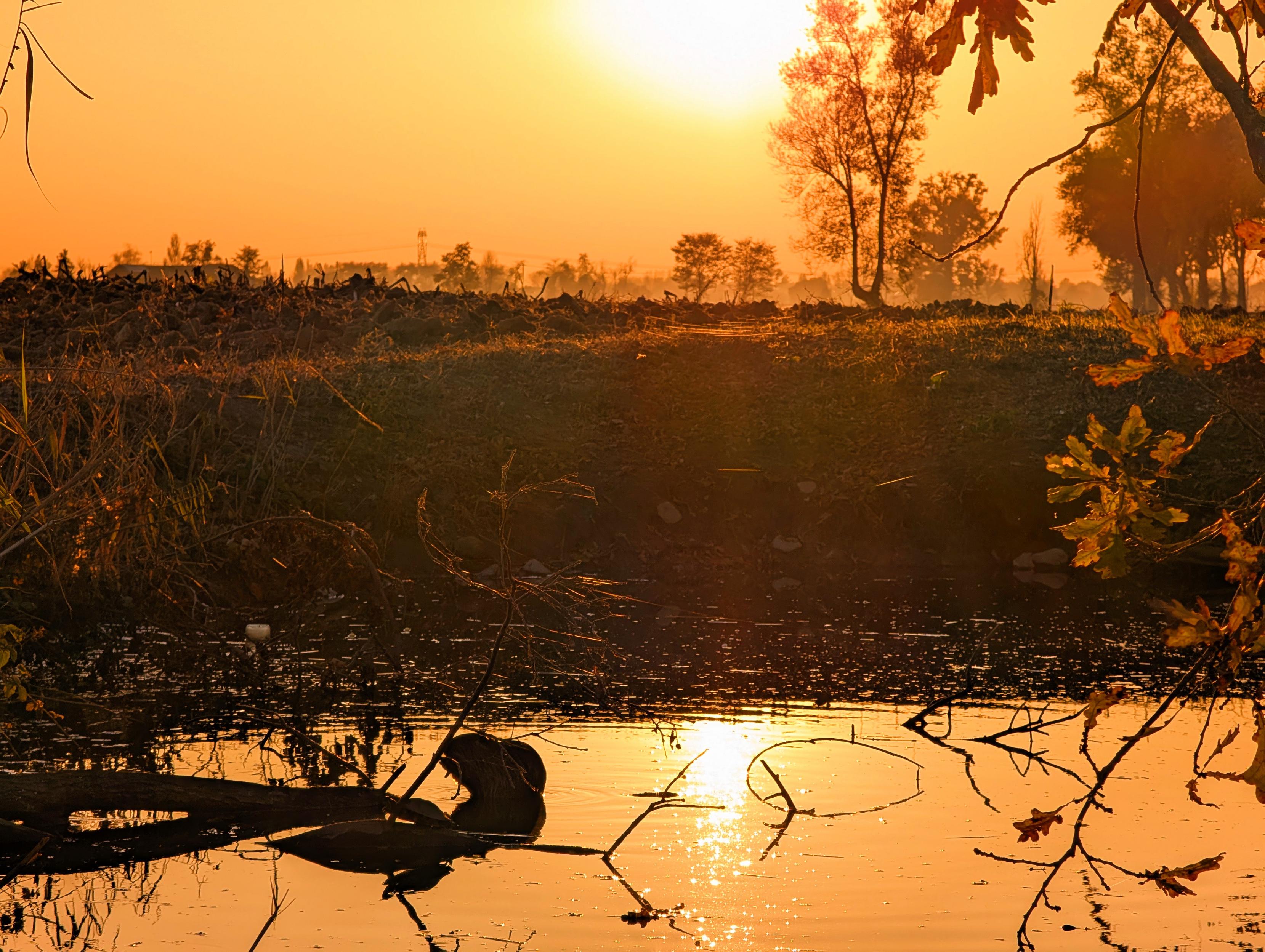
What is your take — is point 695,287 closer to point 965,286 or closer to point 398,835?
point 965,286

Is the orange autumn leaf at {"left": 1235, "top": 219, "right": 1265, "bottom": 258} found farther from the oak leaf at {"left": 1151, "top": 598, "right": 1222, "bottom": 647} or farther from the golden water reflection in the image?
the golden water reflection

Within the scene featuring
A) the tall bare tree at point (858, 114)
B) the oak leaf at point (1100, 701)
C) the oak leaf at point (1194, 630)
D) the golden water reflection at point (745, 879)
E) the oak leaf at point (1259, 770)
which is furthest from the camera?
the tall bare tree at point (858, 114)

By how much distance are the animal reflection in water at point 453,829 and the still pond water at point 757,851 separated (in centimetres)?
8

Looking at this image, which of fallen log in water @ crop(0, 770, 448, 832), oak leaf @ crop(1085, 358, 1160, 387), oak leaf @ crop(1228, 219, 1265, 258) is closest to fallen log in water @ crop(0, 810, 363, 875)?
fallen log in water @ crop(0, 770, 448, 832)

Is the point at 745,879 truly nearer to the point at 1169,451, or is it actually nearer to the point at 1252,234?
the point at 1169,451

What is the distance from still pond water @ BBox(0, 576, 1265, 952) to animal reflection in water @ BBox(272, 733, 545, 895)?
85 mm

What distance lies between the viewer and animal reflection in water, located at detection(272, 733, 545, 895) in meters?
4.78

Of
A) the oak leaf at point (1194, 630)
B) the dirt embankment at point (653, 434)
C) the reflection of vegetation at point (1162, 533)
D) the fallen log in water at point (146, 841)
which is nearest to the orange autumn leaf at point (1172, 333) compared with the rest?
the reflection of vegetation at point (1162, 533)

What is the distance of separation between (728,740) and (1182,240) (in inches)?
2007

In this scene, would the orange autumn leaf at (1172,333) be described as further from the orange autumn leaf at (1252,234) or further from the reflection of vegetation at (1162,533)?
the orange autumn leaf at (1252,234)

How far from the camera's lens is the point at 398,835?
4930 millimetres

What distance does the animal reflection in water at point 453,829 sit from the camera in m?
4.78

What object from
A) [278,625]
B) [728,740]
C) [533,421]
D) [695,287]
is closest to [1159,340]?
[728,740]

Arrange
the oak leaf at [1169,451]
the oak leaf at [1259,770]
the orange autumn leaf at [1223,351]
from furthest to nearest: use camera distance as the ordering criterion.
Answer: the oak leaf at [1169,451], the orange autumn leaf at [1223,351], the oak leaf at [1259,770]
